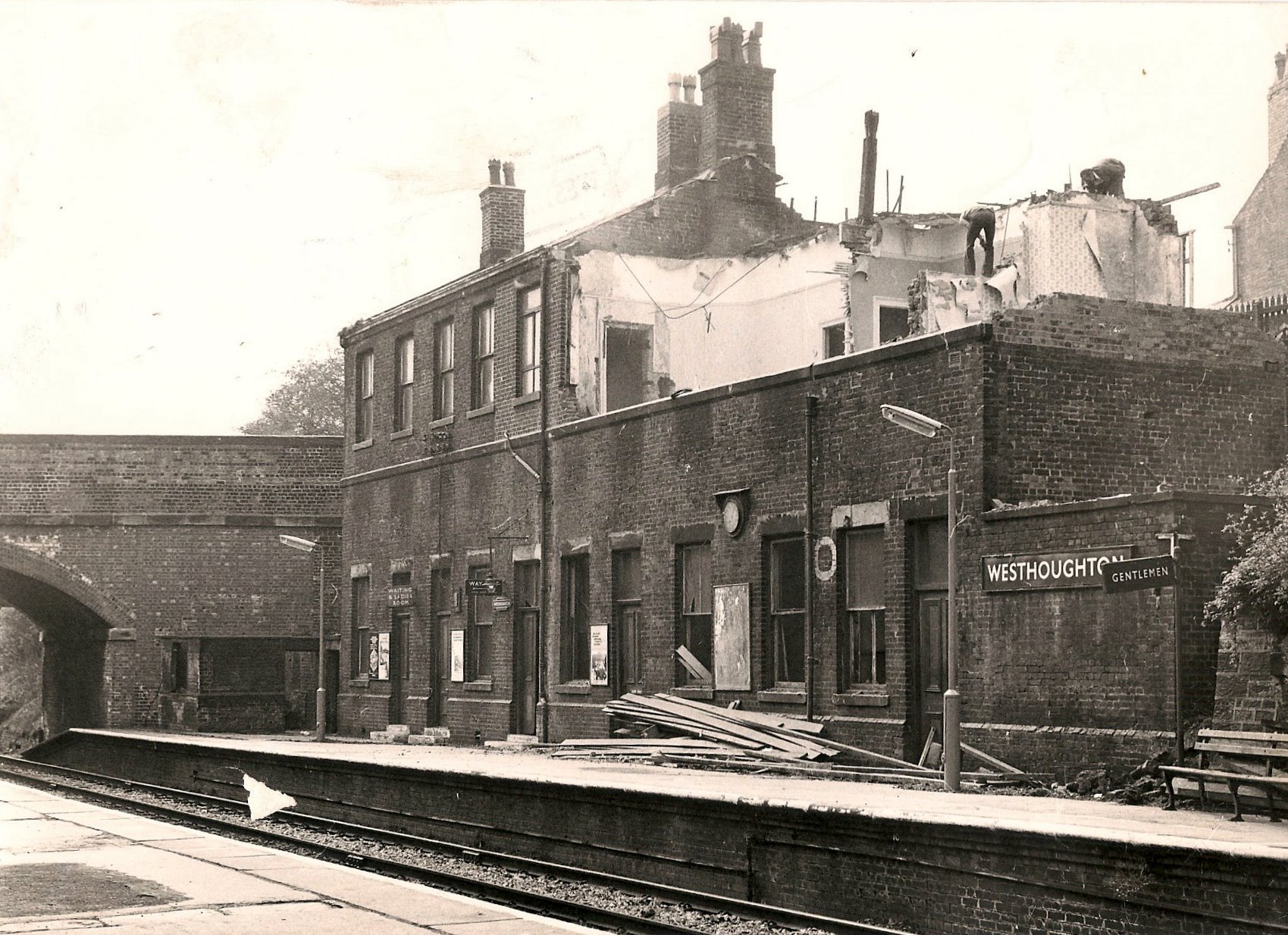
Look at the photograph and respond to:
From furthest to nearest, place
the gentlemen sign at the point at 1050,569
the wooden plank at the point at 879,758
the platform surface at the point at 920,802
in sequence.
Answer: the wooden plank at the point at 879,758 < the gentlemen sign at the point at 1050,569 < the platform surface at the point at 920,802

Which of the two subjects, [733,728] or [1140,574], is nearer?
[1140,574]

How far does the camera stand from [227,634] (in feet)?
114

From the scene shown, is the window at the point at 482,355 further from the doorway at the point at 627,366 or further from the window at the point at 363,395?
the window at the point at 363,395

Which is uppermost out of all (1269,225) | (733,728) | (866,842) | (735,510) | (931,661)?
(1269,225)

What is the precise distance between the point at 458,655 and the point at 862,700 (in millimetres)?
10808

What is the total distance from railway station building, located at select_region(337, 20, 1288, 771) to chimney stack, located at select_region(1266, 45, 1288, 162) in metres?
10.6

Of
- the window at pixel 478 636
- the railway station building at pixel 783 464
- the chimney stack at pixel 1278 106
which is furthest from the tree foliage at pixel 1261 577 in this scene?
the chimney stack at pixel 1278 106

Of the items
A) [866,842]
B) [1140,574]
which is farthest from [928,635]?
[866,842]

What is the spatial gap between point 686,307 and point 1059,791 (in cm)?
1345

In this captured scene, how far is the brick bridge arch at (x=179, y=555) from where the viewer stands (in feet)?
113

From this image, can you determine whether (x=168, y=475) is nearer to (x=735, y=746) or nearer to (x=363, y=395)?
(x=363, y=395)

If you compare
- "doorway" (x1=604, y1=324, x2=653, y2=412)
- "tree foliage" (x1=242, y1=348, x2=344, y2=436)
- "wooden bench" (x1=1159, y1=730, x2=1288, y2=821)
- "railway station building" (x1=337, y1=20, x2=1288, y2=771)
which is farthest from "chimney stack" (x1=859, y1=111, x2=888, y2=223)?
"tree foliage" (x1=242, y1=348, x2=344, y2=436)

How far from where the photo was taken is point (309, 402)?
61.4 m

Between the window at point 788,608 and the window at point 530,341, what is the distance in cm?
698
